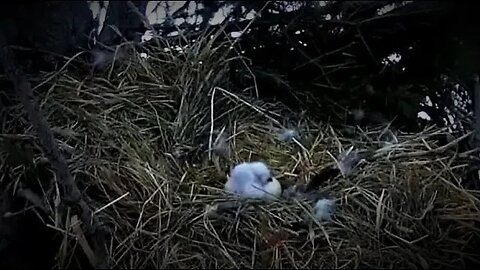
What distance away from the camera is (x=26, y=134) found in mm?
1158

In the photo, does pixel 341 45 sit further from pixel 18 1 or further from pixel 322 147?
pixel 18 1

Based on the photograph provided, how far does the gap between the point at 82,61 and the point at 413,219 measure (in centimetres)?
58

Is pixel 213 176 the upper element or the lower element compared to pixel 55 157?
lower

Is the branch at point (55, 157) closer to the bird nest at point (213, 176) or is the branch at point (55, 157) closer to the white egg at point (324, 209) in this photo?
the bird nest at point (213, 176)

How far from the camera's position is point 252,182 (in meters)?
1.15

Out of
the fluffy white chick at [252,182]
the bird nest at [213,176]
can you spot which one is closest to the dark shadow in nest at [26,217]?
the bird nest at [213,176]

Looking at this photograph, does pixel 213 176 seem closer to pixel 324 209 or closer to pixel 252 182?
pixel 252 182

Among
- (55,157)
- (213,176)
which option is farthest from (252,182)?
(55,157)

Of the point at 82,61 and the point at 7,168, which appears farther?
the point at 82,61

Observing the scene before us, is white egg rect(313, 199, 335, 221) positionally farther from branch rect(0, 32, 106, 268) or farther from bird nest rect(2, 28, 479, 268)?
branch rect(0, 32, 106, 268)

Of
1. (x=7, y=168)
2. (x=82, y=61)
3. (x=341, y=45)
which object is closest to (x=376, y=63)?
(x=341, y=45)

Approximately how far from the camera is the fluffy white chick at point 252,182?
44.7 inches

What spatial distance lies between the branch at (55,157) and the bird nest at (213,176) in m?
0.02

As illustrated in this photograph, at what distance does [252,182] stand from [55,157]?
29 centimetres
